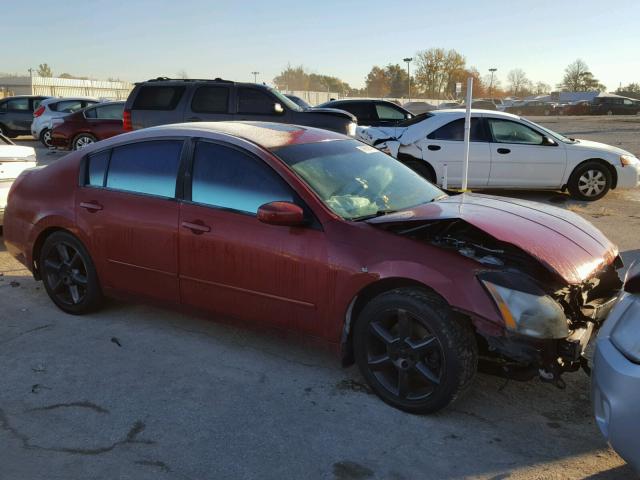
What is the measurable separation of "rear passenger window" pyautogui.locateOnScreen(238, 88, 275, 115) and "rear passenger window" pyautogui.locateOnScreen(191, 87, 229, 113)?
29cm

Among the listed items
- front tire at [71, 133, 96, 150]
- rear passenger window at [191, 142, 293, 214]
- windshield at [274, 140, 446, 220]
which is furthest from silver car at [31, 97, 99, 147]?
windshield at [274, 140, 446, 220]

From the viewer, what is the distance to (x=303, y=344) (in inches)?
150

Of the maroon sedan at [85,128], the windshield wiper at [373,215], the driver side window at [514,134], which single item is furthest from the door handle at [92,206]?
the maroon sedan at [85,128]

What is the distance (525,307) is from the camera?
308 centimetres

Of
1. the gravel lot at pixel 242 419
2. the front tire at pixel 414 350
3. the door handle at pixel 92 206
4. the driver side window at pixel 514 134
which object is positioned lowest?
the gravel lot at pixel 242 419

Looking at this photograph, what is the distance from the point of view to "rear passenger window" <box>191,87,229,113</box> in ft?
36.0

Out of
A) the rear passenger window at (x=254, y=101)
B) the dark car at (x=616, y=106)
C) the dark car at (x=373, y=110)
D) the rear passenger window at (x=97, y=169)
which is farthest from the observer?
the dark car at (x=616, y=106)

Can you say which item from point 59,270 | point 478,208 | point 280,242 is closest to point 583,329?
point 478,208

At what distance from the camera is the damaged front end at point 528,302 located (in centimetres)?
307

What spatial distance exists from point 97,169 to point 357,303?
2.48 metres

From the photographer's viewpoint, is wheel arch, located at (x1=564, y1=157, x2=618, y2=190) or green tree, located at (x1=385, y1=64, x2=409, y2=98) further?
green tree, located at (x1=385, y1=64, x2=409, y2=98)

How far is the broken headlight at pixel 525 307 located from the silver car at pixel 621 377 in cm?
35

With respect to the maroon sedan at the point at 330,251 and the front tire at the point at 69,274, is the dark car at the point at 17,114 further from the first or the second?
the front tire at the point at 69,274

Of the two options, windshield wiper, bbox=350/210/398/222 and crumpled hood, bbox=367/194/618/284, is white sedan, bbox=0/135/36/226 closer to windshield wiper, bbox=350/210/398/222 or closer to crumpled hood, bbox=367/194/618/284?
windshield wiper, bbox=350/210/398/222
